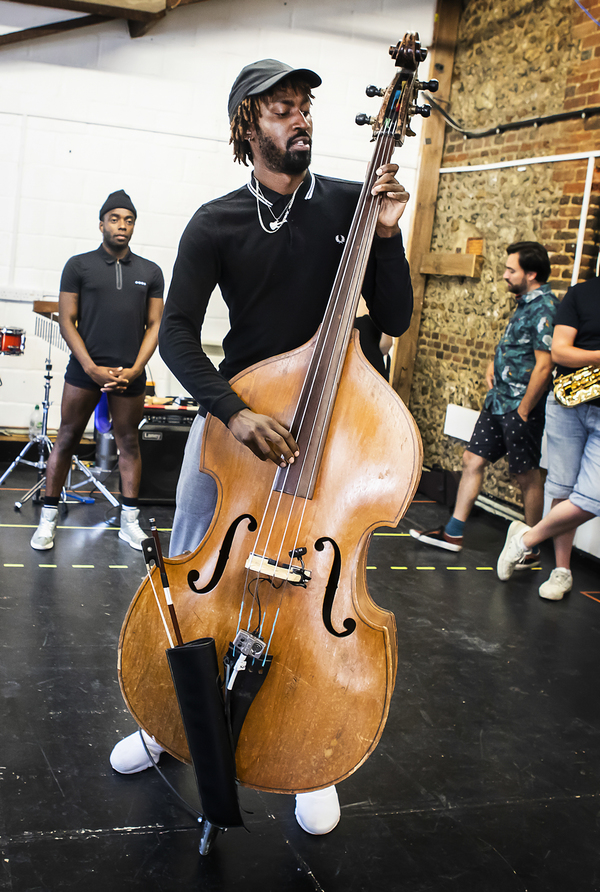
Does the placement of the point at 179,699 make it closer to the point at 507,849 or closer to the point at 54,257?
the point at 507,849

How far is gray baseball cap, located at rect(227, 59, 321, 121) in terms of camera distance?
1.53 metres

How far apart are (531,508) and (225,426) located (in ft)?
9.53

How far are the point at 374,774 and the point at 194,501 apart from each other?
917 millimetres

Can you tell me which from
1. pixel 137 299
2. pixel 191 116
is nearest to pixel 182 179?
pixel 191 116

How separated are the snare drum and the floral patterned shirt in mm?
2677

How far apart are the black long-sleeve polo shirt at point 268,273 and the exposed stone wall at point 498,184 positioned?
324 cm

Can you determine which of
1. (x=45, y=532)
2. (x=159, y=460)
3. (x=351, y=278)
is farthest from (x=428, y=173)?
(x=351, y=278)

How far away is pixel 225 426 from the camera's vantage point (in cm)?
154

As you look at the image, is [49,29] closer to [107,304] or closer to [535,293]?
[107,304]

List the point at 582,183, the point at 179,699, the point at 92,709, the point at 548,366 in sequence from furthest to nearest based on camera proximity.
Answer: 1. the point at 582,183
2. the point at 548,366
3. the point at 92,709
4. the point at 179,699

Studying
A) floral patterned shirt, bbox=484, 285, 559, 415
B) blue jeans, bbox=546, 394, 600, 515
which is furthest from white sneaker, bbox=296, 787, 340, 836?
floral patterned shirt, bbox=484, 285, 559, 415

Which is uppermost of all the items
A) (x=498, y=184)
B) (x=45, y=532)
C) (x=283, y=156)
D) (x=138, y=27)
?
(x=138, y=27)

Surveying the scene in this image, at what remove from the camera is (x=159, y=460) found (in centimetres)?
469

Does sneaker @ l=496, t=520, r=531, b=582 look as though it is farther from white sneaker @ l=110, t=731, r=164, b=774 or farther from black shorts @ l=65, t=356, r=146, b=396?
white sneaker @ l=110, t=731, r=164, b=774
